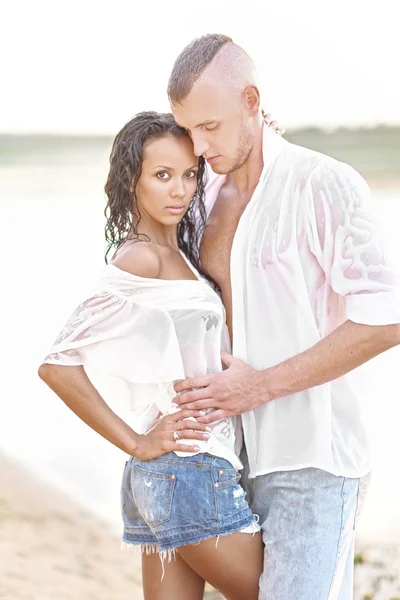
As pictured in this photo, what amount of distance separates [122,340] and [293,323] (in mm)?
361

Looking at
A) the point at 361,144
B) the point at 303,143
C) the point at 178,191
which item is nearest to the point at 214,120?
the point at 178,191

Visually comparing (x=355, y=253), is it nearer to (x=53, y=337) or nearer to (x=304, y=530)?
(x=304, y=530)

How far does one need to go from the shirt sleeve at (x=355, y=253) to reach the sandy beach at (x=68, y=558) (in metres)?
2.81

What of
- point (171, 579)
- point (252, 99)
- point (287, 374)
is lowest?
point (171, 579)

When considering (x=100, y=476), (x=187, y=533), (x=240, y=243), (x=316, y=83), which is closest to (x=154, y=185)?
(x=240, y=243)

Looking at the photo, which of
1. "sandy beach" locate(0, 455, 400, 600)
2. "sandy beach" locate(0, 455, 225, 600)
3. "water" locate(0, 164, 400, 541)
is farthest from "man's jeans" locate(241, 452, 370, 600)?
"water" locate(0, 164, 400, 541)

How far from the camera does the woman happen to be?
6.08 feet

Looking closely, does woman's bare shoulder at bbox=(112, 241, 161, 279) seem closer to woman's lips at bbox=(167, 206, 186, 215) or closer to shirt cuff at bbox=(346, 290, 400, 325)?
woman's lips at bbox=(167, 206, 186, 215)

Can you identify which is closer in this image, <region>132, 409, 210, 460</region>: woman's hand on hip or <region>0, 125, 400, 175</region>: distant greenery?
<region>132, 409, 210, 460</region>: woman's hand on hip

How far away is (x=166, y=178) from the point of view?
195 centimetres

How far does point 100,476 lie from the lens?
23.7 feet

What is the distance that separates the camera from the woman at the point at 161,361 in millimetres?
1853

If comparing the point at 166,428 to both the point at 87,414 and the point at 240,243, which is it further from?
the point at 240,243

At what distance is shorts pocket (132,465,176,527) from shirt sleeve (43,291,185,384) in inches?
7.7
